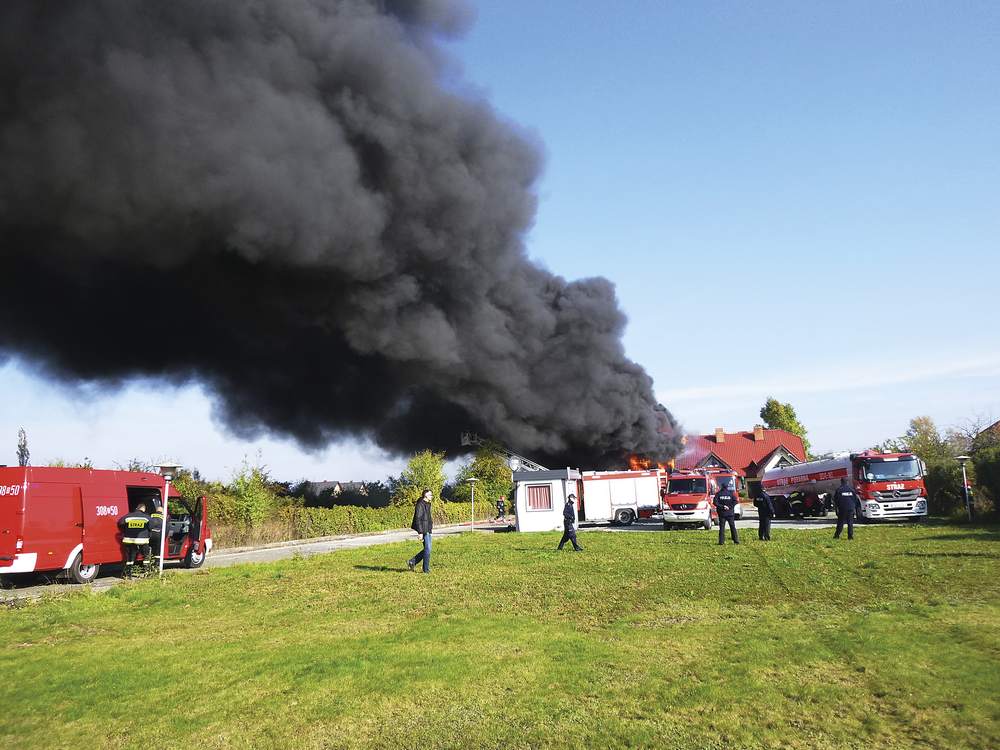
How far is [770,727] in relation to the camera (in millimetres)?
4309

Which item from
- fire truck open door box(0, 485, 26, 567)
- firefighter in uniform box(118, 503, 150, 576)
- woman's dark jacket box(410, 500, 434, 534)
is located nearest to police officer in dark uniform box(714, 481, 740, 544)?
woman's dark jacket box(410, 500, 434, 534)

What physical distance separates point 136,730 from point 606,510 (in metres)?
25.9

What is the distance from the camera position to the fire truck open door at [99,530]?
1388 cm

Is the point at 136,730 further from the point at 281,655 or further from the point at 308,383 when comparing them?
Result: the point at 308,383

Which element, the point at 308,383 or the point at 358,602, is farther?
the point at 308,383

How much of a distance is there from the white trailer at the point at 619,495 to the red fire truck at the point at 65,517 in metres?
17.2

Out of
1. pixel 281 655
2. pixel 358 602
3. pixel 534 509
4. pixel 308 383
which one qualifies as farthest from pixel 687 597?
pixel 308 383

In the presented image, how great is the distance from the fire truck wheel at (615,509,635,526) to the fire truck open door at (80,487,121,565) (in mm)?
19313

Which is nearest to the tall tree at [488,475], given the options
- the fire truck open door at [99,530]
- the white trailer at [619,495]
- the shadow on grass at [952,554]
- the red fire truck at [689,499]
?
the white trailer at [619,495]

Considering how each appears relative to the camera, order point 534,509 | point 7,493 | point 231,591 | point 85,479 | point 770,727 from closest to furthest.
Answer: point 770,727, point 231,591, point 7,493, point 85,479, point 534,509

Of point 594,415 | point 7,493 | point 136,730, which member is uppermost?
point 594,415

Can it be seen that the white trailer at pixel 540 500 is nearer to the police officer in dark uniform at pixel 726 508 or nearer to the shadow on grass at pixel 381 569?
the police officer in dark uniform at pixel 726 508

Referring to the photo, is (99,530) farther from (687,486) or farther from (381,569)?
(687,486)

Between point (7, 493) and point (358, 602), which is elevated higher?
point (7, 493)
